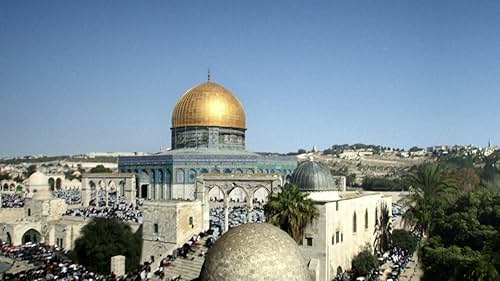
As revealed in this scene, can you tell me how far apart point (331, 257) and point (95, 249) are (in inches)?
419

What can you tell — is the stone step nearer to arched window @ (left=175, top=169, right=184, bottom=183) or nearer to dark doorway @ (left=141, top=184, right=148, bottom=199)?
arched window @ (left=175, top=169, right=184, bottom=183)

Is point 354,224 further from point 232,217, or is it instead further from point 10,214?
point 10,214

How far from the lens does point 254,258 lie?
6023mm

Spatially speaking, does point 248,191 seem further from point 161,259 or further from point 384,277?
point 384,277

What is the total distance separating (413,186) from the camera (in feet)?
81.8

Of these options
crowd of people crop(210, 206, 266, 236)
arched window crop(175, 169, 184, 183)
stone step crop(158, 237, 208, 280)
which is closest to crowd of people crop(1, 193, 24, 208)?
arched window crop(175, 169, 184, 183)

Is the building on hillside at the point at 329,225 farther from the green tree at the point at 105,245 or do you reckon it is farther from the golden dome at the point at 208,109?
the golden dome at the point at 208,109

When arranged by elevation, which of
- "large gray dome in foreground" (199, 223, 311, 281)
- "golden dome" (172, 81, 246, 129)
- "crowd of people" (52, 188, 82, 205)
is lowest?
"crowd of people" (52, 188, 82, 205)

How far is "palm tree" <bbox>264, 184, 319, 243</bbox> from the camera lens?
17062mm

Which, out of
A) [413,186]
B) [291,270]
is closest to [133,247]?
[413,186]

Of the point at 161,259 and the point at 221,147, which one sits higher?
the point at 221,147

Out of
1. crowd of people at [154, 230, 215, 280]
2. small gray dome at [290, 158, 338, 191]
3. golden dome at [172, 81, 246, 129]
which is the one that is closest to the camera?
small gray dome at [290, 158, 338, 191]

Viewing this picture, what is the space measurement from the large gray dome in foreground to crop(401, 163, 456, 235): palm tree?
17.9m

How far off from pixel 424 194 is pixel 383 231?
293 cm
